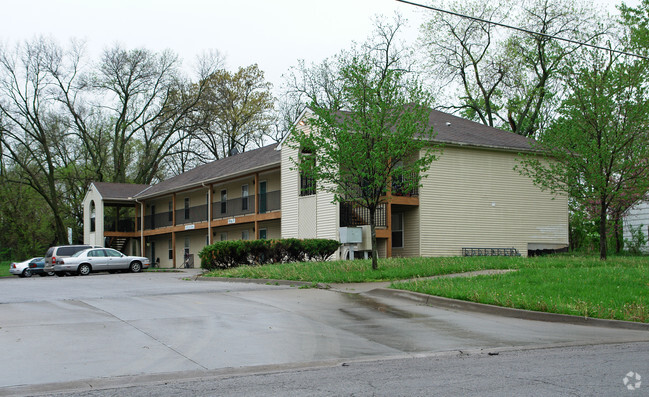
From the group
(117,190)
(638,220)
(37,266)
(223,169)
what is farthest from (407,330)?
(117,190)

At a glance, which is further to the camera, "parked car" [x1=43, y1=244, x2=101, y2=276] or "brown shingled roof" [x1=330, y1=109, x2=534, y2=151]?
"parked car" [x1=43, y1=244, x2=101, y2=276]

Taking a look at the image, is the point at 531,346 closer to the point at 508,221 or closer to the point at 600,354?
the point at 600,354

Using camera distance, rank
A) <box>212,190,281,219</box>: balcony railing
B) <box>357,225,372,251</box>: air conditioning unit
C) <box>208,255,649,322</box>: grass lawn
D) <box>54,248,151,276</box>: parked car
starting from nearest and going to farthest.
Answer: <box>208,255,649,322</box>: grass lawn < <box>357,225,372,251</box>: air conditioning unit < <box>54,248,151,276</box>: parked car < <box>212,190,281,219</box>: balcony railing

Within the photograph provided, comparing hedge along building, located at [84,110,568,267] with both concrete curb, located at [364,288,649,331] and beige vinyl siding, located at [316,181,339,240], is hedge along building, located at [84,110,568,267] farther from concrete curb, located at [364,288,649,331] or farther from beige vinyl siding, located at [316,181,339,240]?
concrete curb, located at [364,288,649,331]

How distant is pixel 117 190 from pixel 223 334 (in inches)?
1670

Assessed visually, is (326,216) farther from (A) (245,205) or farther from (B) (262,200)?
(A) (245,205)

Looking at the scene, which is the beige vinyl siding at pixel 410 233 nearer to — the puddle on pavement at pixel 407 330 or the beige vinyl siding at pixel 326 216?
the beige vinyl siding at pixel 326 216

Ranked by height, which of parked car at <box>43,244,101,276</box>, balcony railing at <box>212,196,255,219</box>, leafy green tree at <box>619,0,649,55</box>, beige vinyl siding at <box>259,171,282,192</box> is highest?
leafy green tree at <box>619,0,649,55</box>

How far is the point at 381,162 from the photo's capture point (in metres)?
19.4

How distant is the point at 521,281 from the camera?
15453 mm

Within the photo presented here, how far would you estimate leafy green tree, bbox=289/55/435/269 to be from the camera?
19.0 metres

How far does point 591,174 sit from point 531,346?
13.8 m

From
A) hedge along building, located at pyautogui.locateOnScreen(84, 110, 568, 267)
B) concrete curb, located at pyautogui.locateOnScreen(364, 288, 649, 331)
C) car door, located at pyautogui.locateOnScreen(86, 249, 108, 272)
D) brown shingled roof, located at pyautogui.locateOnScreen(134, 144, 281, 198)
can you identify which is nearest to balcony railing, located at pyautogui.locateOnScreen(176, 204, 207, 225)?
brown shingled roof, located at pyautogui.locateOnScreen(134, 144, 281, 198)

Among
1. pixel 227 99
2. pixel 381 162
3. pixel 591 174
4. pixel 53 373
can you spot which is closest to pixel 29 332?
pixel 53 373
